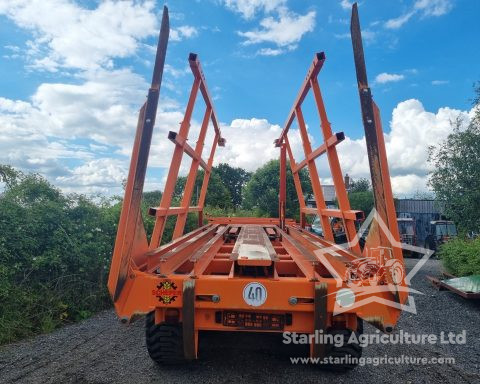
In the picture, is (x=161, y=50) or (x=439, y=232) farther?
(x=439, y=232)

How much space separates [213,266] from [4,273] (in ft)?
10.3

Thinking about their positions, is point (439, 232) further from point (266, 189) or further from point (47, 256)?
point (47, 256)

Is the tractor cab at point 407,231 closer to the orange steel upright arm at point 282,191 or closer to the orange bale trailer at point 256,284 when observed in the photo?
the orange steel upright arm at point 282,191

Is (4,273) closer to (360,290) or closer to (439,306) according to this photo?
(360,290)

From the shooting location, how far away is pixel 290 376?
3.29m

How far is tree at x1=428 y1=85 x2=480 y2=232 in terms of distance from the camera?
1223 centimetres

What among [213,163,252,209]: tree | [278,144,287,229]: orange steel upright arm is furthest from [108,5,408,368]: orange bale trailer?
[213,163,252,209]: tree

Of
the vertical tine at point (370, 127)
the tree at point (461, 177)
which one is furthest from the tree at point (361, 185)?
the vertical tine at point (370, 127)

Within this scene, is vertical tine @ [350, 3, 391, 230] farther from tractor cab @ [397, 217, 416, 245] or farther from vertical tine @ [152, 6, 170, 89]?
tractor cab @ [397, 217, 416, 245]

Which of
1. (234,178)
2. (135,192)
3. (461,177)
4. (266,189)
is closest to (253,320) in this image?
(135,192)

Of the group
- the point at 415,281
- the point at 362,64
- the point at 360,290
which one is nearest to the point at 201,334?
the point at 360,290

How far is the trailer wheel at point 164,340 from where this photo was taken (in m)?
3.16

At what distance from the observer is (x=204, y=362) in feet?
11.7

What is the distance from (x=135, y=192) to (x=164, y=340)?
4.41ft
